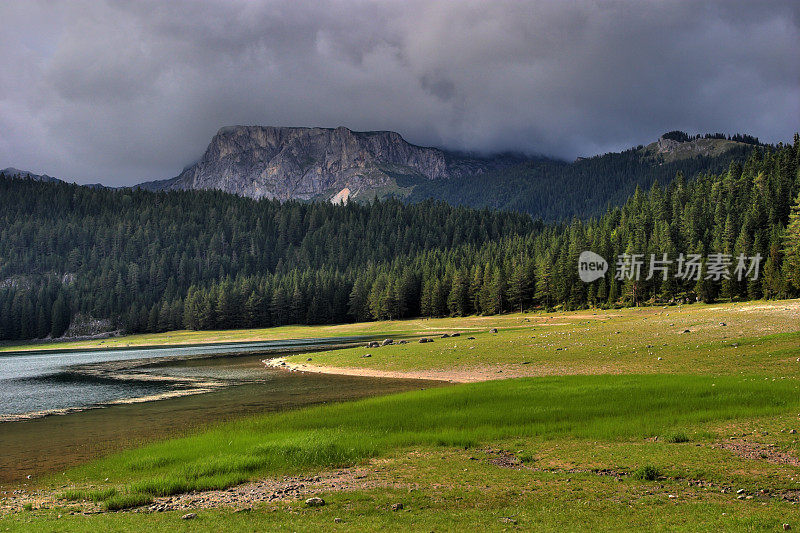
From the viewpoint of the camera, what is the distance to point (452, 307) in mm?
151500

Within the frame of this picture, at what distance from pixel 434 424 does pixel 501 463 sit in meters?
7.18

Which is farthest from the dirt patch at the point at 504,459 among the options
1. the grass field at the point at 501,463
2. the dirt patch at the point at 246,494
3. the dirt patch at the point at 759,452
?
the dirt patch at the point at 759,452

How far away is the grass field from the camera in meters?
12.7

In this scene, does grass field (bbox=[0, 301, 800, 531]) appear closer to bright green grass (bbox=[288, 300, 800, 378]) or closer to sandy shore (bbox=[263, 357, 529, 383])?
bright green grass (bbox=[288, 300, 800, 378])

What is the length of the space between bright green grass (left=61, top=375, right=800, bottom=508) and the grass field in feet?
0.30

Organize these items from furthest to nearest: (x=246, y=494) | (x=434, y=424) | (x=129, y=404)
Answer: (x=129, y=404) → (x=434, y=424) → (x=246, y=494)

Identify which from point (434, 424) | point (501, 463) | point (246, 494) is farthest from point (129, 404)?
point (501, 463)

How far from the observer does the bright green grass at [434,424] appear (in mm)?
19125

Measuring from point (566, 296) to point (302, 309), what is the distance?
91.5 meters

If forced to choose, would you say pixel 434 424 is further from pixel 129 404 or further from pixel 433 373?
pixel 129 404

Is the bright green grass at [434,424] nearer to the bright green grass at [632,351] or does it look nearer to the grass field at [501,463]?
the grass field at [501,463]

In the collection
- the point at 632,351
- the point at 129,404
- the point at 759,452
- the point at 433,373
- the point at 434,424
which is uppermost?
the point at 759,452

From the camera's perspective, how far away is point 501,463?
58.4 ft

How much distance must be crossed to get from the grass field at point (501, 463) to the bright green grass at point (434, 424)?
0.30 ft
